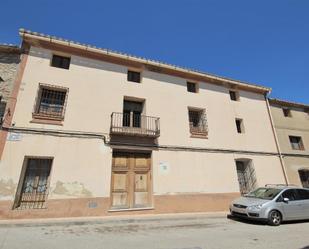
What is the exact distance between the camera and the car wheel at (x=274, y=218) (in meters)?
7.48

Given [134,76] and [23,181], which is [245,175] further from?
[23,181]

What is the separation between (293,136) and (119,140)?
1219 centimetres

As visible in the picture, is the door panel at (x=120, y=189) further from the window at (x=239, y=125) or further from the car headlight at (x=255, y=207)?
the window at (x=239, y=125)

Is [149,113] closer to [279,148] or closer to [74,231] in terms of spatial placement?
[74,231]

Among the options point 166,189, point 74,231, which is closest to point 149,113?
point 166,189

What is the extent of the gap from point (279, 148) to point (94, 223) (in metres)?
11.7

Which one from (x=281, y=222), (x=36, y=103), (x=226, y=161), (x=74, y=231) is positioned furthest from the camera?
(x=226, y=161)

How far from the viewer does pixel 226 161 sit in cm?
1151

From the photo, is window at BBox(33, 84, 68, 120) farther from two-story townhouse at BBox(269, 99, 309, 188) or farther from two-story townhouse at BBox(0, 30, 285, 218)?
two-story townhouse at BBox(269, 99, 309, 188)

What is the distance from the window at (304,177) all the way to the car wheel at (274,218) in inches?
298

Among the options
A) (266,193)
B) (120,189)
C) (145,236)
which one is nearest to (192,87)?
(266,193)

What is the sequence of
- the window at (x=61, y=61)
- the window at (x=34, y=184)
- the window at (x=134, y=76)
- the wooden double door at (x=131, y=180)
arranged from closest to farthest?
the window at (x=34, y=184), the wooden double door at (x=131, y=180), the window at (x=61, y=61), the window at (x=134, y=76)

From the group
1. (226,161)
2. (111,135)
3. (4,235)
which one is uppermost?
(111,135)

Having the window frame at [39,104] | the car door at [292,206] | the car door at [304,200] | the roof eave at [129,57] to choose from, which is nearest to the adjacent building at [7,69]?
the roof eave at [129,57]
